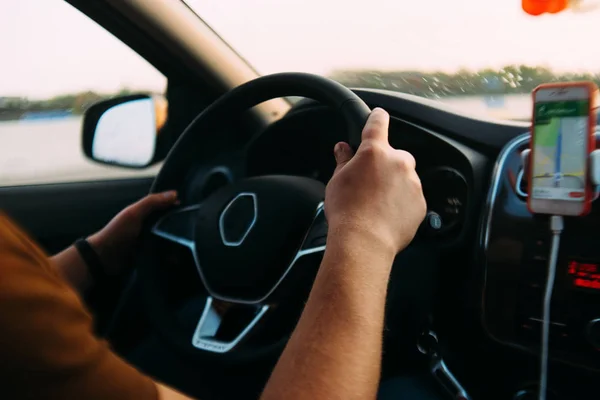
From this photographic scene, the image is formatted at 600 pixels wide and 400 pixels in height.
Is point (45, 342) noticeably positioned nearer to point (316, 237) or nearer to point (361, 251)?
point (361, 251)

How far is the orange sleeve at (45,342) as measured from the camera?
725mm

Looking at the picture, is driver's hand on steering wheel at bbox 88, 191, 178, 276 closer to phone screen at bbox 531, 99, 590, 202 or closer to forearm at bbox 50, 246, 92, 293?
forearm at bbox 50, 246, 92, 293

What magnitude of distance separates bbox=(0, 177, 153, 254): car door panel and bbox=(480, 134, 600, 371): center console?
1.31 metres

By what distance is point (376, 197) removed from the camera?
1.06m

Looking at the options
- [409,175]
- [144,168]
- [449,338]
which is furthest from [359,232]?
[144,168]

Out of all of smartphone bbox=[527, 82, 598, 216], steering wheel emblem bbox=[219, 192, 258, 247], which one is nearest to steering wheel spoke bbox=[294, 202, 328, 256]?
steering wheel emblem bbox=[219, 192, 258, 247]

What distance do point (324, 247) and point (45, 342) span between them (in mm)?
693

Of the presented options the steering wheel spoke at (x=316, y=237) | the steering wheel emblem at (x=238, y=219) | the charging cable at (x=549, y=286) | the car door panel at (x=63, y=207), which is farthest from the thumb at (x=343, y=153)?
the car door panel at (x=63, y=207)

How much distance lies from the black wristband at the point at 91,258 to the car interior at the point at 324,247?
0.15m

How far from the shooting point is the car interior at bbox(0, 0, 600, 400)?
1.30m

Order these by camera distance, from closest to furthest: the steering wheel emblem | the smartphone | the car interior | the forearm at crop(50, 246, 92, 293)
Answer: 1. the smartphone
2. the car interior
3. the steering wheel emblem
4. the forearm at crop(50, 246, 92, 293)

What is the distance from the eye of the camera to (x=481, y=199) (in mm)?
1396

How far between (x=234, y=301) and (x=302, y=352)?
549 mm

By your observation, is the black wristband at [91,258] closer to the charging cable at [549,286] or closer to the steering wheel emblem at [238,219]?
the steering wheel emblem at [238,219]
